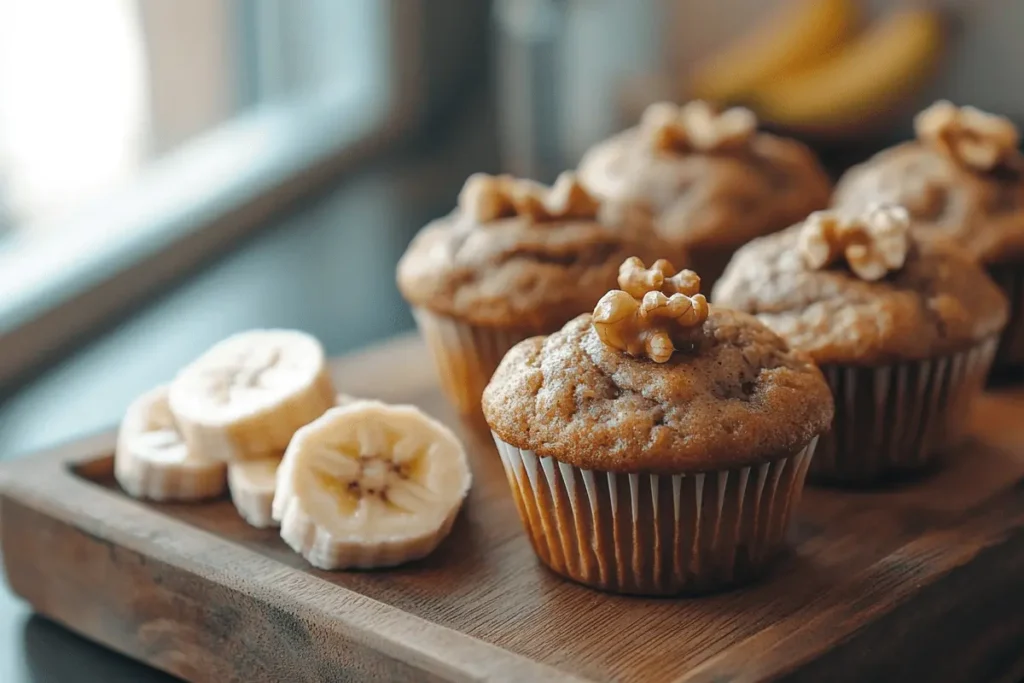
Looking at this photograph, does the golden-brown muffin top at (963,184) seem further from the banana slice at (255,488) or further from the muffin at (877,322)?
the banana slice at (255,488)

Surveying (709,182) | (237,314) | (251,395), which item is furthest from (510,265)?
(237,314)

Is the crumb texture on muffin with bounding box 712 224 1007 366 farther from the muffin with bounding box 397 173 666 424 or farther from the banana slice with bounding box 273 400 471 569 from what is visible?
the banana slice with bounding box 273 400 471 569

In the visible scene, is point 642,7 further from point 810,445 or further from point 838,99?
point 810,445

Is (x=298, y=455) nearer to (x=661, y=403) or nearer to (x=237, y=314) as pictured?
(x=661, y=403)

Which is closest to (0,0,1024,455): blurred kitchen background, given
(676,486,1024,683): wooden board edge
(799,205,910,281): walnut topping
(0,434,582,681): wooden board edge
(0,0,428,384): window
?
(0,0,428,384): window

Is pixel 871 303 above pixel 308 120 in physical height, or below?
above

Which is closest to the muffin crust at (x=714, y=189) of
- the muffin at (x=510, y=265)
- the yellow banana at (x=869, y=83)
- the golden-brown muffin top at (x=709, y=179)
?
the golden-brown muffin top at (x=709, y=179)

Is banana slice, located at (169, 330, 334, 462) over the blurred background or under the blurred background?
over
